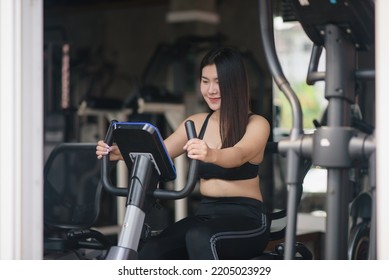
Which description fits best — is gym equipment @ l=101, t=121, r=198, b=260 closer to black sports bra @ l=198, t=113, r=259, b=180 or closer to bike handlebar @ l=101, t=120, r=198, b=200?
bike handlebar @ l=101, t=120, r=198, b=200

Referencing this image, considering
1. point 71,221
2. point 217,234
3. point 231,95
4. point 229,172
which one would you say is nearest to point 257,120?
point 231,95

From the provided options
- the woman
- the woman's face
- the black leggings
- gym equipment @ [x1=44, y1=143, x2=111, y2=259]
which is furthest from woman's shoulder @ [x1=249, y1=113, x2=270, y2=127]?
gym equipment @ [x1=44, y1=143, x2=111, y2=259]

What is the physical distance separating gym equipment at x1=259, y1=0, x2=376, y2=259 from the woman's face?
671 mm

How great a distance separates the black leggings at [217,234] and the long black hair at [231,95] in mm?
300

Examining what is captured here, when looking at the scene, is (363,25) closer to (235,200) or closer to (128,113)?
(235,200)

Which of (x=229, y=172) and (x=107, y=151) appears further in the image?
(x=229, y=172)

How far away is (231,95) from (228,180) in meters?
0.39

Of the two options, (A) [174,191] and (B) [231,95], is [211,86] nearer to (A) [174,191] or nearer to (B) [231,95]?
(B) [231,95]

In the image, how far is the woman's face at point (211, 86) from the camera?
3398 millimetres

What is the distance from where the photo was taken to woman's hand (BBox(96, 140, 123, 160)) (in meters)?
3.06

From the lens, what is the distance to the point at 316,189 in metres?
5.68

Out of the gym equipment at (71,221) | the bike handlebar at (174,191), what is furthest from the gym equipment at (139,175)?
the gym equipment at (71,221)

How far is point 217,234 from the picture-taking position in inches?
125
